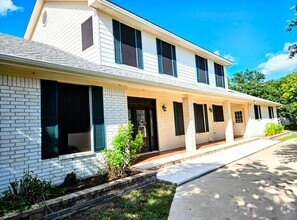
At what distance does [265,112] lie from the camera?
17891 millimetres

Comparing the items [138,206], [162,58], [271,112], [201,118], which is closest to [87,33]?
[162,58]

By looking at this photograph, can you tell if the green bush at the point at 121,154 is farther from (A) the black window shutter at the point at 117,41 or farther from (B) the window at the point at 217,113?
(B) the window at the point at 217,113

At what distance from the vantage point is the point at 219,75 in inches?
520

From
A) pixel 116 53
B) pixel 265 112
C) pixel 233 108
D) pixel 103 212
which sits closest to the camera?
pixel 103 212

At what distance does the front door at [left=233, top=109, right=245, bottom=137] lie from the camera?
51.3 ft

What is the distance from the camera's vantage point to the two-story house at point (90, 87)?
4.05m

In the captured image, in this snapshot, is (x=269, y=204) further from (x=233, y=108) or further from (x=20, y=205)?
(x=233, y=108)

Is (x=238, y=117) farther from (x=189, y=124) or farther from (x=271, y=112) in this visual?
(x=189, y=124)

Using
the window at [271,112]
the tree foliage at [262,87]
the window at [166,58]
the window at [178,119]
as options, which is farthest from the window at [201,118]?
the tree foliage at [262,87]

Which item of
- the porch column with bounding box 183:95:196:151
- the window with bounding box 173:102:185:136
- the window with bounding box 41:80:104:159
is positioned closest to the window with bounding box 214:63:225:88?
the window with bounding box 173:102:185:136

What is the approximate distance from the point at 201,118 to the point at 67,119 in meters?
8.60

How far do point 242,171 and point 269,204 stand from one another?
236cm

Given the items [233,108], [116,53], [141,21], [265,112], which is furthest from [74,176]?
[265,112]

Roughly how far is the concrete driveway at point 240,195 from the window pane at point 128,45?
4.92 meters
